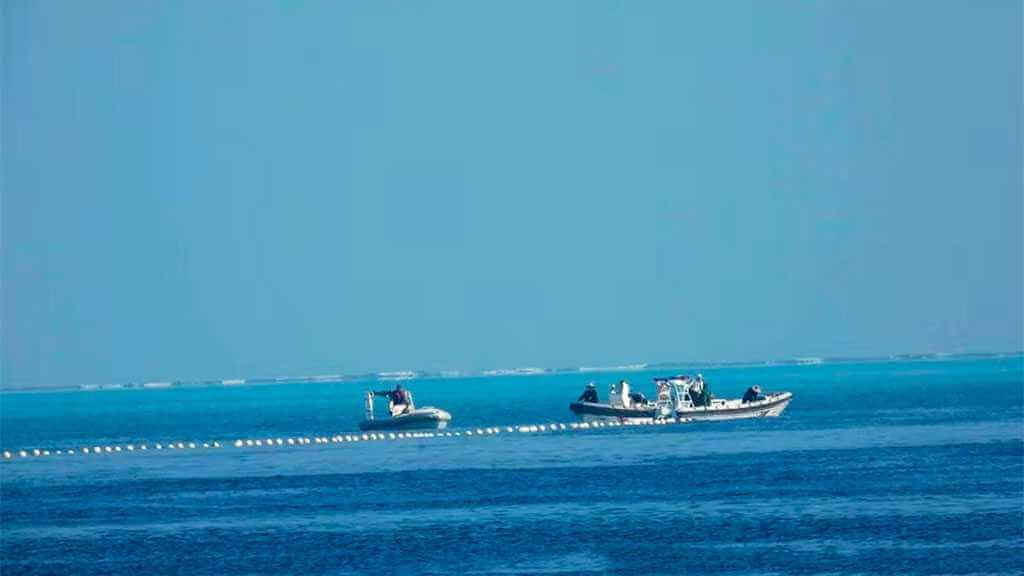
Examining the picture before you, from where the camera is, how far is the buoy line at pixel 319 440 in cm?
9025

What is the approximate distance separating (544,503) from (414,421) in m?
38.8

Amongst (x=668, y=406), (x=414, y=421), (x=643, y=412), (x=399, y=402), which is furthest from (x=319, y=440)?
(x=668, y=406)

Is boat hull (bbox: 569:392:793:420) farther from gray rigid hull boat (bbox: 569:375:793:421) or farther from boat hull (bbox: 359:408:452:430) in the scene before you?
boat hull (bbox: 359:408:452:430)

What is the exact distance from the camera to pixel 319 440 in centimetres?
9119

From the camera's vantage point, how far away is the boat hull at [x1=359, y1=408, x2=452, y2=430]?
312ft

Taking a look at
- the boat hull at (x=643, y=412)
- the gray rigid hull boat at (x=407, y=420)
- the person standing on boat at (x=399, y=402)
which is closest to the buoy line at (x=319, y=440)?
the boat hull at (x=643, y=412)

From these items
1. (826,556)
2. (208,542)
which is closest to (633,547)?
(826,556)

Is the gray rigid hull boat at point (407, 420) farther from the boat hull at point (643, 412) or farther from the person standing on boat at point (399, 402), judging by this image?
the boat hull at point (643, 412)

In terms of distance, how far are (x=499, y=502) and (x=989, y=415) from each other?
176 feet

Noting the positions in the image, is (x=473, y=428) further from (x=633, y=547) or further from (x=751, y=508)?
(x=633, y=547)

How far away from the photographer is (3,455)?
8969 cm

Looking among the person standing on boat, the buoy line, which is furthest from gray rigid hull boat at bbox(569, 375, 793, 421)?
the person standing on boat

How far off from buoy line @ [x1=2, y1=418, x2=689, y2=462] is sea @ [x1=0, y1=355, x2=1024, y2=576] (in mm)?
395

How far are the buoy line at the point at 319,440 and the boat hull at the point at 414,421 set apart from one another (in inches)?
15.5
